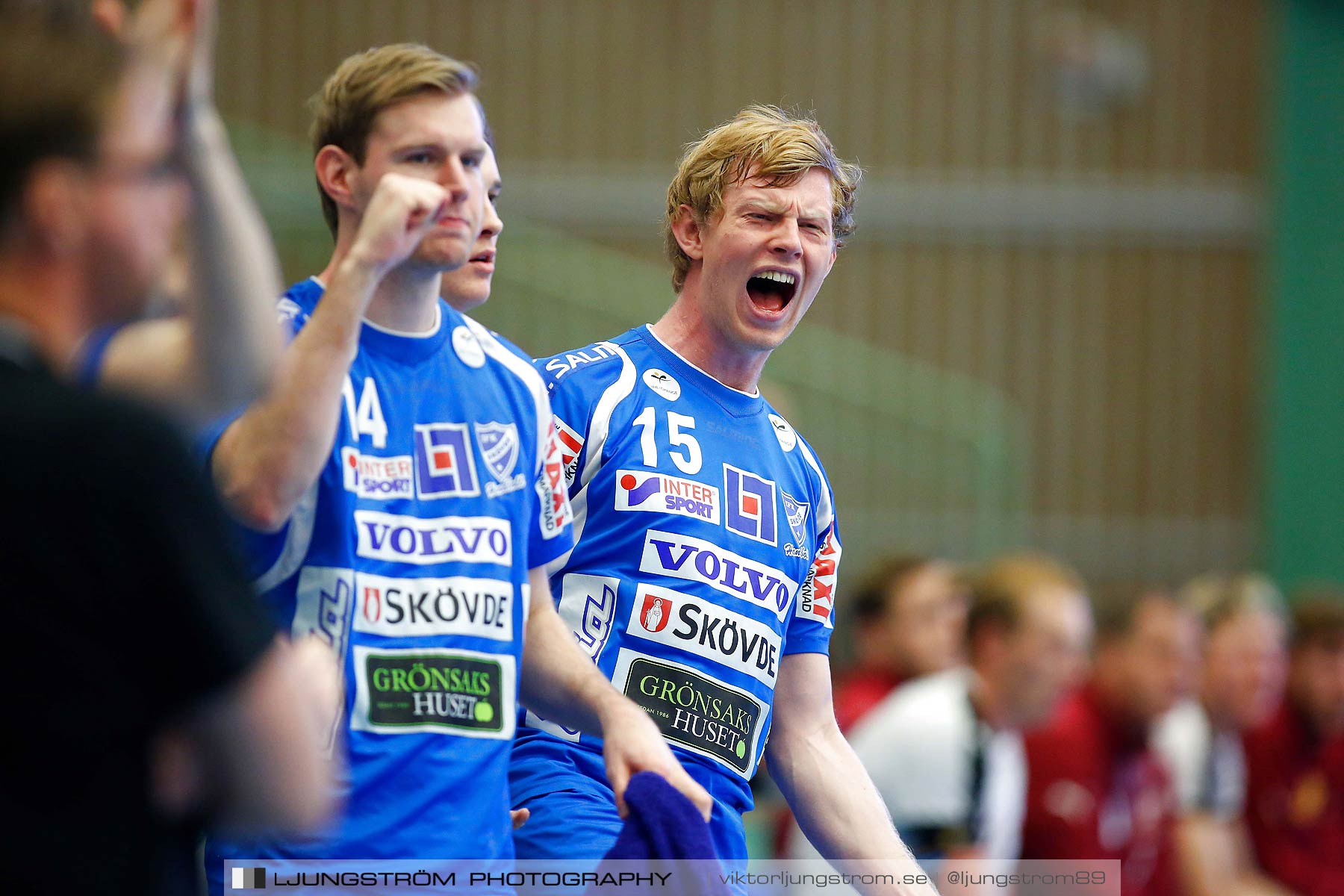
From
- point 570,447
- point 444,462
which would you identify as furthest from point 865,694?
point 444,462

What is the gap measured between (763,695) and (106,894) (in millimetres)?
2087

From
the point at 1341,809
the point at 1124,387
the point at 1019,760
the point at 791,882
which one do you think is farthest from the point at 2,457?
the point at 1124,387

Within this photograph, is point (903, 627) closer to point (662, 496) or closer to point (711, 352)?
point (711, 352)

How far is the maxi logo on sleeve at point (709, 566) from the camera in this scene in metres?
3.37

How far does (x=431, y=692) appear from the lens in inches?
106

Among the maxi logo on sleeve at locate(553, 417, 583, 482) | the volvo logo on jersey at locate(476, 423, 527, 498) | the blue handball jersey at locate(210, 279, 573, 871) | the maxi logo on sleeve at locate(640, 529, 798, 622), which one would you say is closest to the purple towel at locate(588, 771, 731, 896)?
the blue handball jersey at locate(210, 279, 573, 871)

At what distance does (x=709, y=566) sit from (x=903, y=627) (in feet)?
11.7

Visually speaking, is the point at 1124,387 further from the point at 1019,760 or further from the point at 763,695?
the point at 763,695

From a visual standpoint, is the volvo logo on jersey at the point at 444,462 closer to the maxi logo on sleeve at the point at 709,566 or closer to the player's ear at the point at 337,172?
the player's ear at the point at 337,172

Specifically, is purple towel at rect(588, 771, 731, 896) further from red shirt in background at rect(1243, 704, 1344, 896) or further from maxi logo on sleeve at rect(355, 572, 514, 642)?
red shirt in background at rect(1243, 704, 1344, 896)

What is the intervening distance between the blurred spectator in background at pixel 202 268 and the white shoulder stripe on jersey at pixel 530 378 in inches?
37.9

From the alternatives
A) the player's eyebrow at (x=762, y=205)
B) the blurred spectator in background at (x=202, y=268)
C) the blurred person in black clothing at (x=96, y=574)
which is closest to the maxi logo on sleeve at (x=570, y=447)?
the player's eyebrow at (x=762, y=205)

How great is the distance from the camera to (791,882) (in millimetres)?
5852

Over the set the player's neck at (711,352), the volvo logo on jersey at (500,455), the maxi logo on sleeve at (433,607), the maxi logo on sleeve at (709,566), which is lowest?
the maxi logo on sleeve at (433,607)
